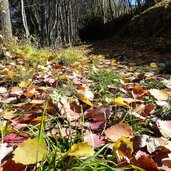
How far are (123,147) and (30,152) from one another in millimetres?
348

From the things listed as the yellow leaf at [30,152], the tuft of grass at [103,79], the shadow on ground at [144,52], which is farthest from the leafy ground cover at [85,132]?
the shadow on ground at [144,52]

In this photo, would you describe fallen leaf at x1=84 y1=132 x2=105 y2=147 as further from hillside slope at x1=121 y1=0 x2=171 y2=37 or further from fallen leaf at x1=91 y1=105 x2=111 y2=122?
hillside slope at x1=121 y1=0 x2=171 y2=37

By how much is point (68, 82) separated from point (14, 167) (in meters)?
1.64

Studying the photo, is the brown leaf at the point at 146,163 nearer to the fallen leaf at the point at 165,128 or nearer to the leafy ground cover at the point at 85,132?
the leafy ground cover at the point at 85,132

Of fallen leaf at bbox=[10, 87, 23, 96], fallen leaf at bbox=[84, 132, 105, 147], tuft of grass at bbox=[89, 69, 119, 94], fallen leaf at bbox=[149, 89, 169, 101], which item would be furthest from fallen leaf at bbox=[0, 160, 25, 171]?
tuft of grass at bbox=[89, 69, 119, 94]

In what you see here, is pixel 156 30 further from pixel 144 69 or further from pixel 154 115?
pixel 154 115

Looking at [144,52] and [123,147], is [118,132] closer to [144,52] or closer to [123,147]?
[123,147]

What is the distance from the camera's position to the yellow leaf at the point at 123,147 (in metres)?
1.22

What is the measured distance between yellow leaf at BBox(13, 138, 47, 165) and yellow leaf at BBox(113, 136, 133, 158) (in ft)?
0.94

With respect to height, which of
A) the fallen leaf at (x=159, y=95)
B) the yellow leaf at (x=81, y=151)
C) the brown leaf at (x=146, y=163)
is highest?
the fallen leaf at (x=159, y=95)

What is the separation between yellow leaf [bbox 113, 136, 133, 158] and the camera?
→ 122cm

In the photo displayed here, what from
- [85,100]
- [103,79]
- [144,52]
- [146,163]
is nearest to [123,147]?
[146,163]

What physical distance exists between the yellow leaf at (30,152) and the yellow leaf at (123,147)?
29 centimetres

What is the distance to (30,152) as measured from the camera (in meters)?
1.08
